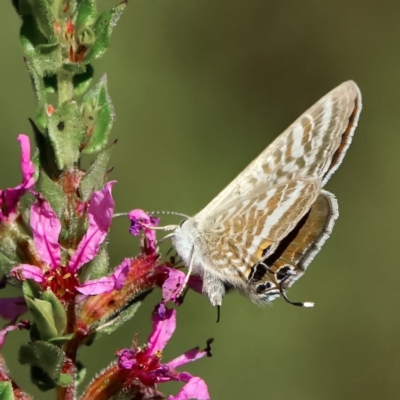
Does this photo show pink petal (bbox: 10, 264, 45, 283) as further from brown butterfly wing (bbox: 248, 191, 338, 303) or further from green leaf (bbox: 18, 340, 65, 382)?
→ brown butterfly wing (bbox: 248, 191, 338, 303)

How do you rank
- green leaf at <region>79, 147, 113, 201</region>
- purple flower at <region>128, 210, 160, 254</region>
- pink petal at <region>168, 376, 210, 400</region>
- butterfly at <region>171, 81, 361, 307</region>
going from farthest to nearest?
1. butterfly at <region>171, 81, 361, 307</region>
2. purple flower at <region>128, 210, 160, 254</region>
3. pink petal at <region>168, 376, 210, 400</region>
4. green leaf at <region>79, 147, 113, 201</region>

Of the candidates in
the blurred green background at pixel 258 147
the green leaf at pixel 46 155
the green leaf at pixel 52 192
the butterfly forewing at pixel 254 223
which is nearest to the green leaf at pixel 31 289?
the green leaf at pixel 52 192

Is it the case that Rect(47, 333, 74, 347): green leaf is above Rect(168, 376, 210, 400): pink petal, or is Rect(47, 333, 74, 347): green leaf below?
above

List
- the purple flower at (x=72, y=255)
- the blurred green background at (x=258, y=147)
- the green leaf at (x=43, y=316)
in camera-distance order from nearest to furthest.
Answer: the green leaf at (x=43, y=316)
the purple flower at (x=72, y=255)
the blurred green background at (x=258, y=147)

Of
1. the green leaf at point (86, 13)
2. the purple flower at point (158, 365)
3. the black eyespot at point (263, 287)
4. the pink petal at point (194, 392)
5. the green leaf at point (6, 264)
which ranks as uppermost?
the green leaf at point (86, 13)

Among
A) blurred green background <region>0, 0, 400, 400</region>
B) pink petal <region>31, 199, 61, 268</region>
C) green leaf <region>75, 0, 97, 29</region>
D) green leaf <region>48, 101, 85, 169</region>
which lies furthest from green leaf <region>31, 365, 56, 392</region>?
blurred green background <region>0, 0, 400, 400</region>

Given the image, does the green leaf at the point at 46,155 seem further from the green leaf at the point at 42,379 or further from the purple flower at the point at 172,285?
the green leaf at the point at 42,379

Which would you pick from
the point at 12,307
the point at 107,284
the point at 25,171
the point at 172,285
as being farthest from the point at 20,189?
the point at 172,285

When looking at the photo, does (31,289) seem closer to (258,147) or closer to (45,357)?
(45,357)
